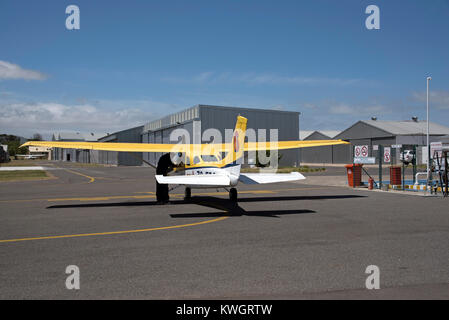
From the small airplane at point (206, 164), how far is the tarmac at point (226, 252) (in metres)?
1.22

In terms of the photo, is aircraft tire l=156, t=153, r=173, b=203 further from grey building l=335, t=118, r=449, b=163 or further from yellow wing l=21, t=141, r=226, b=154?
grey building l=335, t=118, r=449, b=163

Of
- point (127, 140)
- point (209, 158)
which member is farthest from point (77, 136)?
point (209, 158)

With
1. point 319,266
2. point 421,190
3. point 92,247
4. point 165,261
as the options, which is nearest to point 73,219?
point 92,247

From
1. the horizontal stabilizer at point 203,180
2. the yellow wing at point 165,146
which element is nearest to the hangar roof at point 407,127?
the yellow wing at point 165,146

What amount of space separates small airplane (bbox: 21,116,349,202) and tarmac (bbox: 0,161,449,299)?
1218mm

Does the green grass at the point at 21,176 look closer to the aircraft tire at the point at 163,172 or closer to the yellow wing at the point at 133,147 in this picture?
the yellow wing at the point at 133,147

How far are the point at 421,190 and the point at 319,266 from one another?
55.3 ft

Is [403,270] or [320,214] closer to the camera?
[403,270]

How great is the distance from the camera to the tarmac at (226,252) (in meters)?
5.09

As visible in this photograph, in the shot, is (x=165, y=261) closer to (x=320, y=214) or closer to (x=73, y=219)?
(x=73, y=219)

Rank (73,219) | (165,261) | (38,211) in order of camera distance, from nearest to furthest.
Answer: (165,261)
(73,219)
(38,211)

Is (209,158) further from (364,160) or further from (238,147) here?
(364,160)

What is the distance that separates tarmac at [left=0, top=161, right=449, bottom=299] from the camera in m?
5.09
